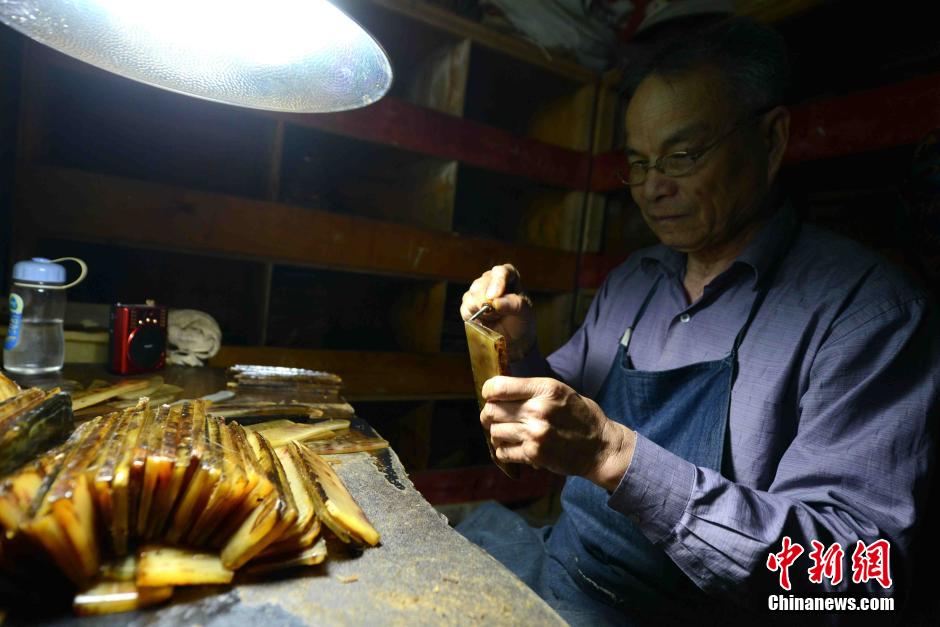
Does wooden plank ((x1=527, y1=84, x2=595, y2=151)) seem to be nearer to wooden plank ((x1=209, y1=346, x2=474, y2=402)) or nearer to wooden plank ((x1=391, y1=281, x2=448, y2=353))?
wooden plank ((x1=391, y1=281, x2=448, y2=353))

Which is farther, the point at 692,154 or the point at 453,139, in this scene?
the point at 453,139

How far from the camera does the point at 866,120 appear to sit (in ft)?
7.65

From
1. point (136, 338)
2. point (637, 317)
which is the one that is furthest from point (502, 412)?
point (136, 338)

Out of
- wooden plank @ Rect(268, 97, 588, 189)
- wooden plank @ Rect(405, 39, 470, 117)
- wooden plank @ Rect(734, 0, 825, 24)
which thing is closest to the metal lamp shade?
wooden plank @ Rect(268, 97, 588, 189)

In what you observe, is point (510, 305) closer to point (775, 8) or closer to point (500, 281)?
point (500, 281)

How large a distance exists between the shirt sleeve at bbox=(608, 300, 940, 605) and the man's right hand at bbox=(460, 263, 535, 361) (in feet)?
2.25

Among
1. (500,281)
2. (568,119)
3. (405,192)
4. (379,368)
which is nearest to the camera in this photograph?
(500,281)

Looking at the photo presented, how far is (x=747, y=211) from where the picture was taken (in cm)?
165

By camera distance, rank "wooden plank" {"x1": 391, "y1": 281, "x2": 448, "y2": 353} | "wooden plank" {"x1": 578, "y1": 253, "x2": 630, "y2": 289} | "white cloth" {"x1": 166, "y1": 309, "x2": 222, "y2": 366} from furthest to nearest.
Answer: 1. "wooden plank" {"x1": 578, "y1": 253, "x2": 630, "y2": 289}
2. "wooden plank" {"x1": 391, "y1": 281, "x2": 448, "y2": 353}
3. "white cloth" {"x1": 166, "y1": 309, "x2": 222, "y2": 366}

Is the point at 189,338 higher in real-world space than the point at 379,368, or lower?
higher

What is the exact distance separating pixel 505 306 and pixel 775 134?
1059mm

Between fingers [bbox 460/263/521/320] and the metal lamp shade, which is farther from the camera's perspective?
fingers [bbox 460/263/521/320]

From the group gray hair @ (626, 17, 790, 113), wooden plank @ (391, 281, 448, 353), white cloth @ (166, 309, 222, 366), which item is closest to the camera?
gray hair @ (626, 17, 790, 113)

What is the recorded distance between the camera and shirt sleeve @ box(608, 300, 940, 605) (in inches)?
43.9
